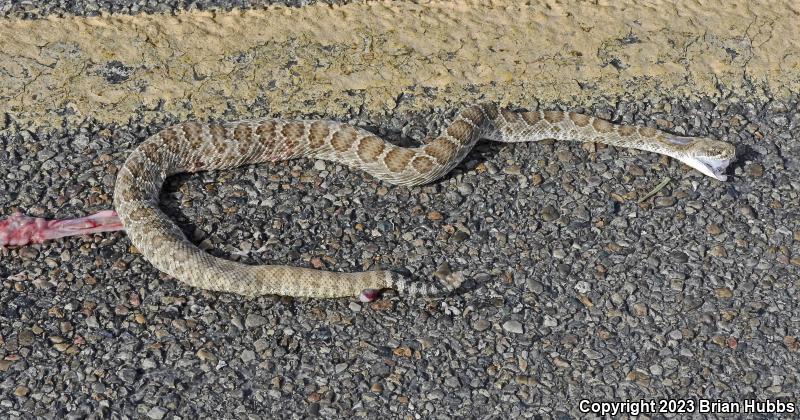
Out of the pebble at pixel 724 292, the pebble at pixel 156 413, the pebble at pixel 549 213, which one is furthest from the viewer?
the pebble at pixel 549 213

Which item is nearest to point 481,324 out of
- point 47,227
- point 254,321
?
point 254,321

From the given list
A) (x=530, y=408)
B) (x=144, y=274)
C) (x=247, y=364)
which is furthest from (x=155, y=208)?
(x=530, y=408)

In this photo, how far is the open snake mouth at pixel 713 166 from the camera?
8.01 metres

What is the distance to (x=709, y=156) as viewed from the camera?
26.4 ft

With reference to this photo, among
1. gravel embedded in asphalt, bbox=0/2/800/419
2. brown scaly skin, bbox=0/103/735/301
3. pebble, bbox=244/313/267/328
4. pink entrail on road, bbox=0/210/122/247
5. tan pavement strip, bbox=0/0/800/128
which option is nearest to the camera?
gravel embedded in asphalt, bbox=0/2/800/419

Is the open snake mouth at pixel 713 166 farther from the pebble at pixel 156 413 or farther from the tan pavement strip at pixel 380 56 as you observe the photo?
the pebble at pixel 156 413

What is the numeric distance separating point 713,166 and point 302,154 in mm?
3213

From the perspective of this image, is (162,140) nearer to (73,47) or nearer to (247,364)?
(73,47)

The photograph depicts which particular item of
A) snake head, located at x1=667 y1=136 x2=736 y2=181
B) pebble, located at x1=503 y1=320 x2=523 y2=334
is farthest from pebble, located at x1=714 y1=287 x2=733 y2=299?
pebble, located at x1=503 y1=320 x2=523 y2=334

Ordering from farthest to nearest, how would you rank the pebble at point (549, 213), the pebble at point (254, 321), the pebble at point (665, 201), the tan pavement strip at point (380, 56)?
the tan pavement strip at point (380, 56)
the pebble at point (665, 201)
the pebble at point (549, 213)
the pebble at point (254, 321)

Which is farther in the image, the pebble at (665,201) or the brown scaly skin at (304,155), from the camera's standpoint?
the pebble at (665,201)

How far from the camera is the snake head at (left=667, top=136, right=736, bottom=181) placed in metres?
8.03

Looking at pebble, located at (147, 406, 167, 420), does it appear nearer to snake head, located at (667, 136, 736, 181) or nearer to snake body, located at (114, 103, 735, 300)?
snake body, located at (114, 103, 735, 300)

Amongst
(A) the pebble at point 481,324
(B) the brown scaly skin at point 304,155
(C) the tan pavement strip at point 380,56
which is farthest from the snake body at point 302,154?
(C) the tan pavement strip at point 380,56
